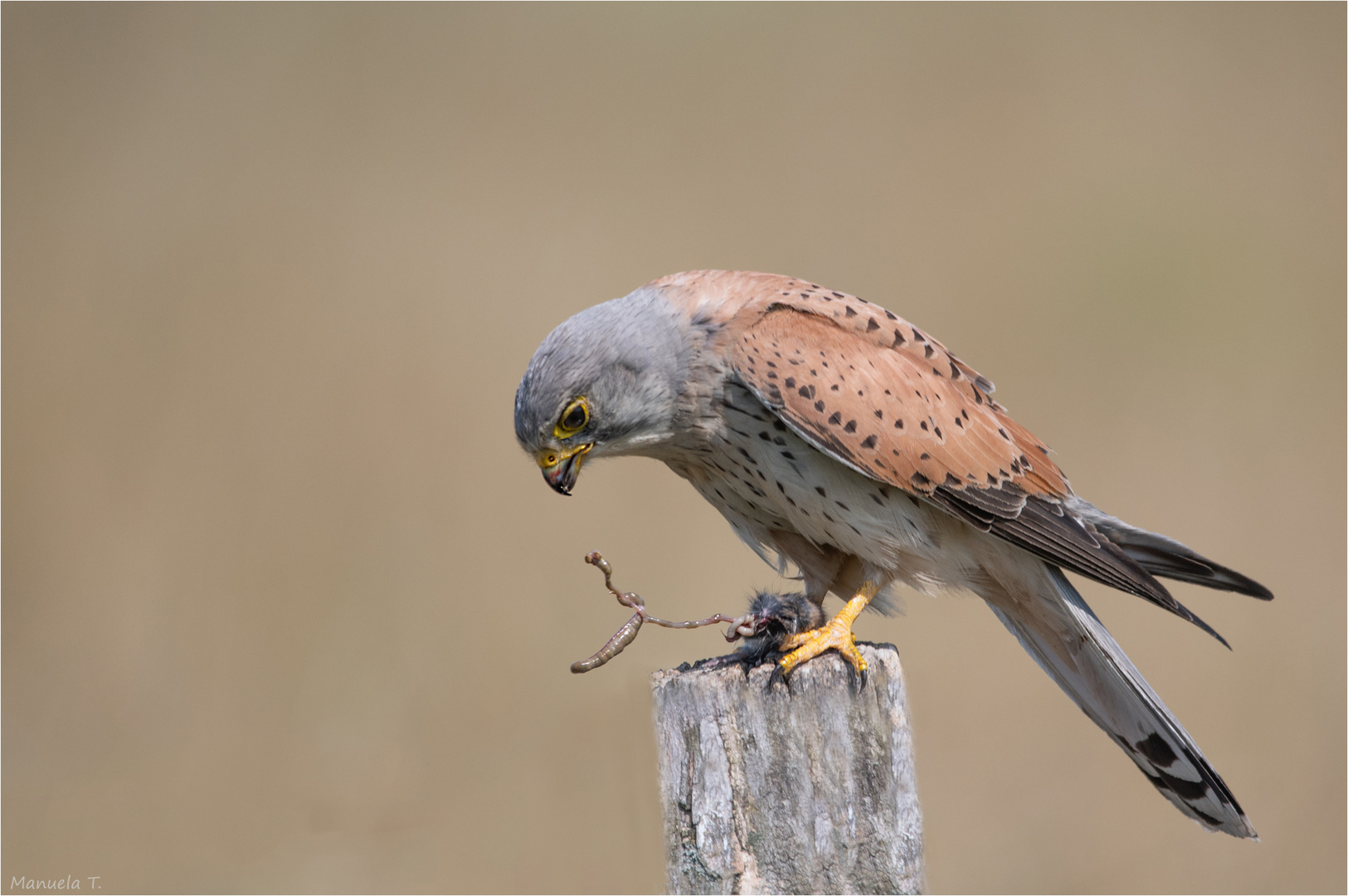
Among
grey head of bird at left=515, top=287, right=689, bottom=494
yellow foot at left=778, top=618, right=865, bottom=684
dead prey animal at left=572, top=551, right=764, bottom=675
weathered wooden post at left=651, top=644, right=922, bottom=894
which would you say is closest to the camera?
weathered wooden post at left=651, top=644, right=922, bottom=894

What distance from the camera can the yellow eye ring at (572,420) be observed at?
2459mm

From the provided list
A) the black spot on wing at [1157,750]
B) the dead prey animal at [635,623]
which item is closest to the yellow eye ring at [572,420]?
the dead prey animal at [635,623]

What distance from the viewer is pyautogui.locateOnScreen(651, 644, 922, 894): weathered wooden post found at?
1804mm

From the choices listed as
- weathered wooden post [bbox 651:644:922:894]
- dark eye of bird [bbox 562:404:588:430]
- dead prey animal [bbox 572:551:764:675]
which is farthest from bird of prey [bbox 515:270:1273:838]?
weathered wooden post [bbox 651:644:922:894]

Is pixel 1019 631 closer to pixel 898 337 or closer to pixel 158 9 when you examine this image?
pixel 898 337

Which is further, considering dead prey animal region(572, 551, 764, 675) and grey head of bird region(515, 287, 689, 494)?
grey head of bird region(515, 287, 689, 494)

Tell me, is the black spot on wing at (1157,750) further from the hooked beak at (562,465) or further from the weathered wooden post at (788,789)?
the hooked beak at (562,465)

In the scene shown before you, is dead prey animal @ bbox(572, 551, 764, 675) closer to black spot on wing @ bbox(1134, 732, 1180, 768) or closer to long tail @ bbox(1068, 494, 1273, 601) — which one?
long tail @ bbox(1068, 494, 1273, 601)

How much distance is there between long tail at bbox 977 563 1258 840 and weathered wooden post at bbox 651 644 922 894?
40.8 inches

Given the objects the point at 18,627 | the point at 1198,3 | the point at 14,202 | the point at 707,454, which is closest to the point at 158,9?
the point at 14,202

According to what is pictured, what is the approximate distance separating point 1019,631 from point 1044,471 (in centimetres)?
58

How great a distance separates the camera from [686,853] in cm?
184

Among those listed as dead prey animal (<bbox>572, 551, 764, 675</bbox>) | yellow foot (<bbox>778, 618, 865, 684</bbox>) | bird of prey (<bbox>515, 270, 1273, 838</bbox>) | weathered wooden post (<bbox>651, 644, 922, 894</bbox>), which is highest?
bird of prey (<bbox>515, 270, 1273, 838</bbox>)

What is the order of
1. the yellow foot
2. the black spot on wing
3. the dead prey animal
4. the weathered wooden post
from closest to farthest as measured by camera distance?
the weathered wooden post
the yellow foot
the dead prey animal
the black spot on wing
